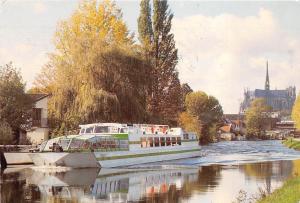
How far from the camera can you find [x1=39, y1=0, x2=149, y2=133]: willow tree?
167 ft

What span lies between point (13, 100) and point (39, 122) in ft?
17.3

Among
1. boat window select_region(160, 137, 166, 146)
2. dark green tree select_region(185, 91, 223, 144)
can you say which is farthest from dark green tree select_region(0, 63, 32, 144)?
dark green tree select_region(185, 91, 223, 144)

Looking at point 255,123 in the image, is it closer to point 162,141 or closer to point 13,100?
point 162,141

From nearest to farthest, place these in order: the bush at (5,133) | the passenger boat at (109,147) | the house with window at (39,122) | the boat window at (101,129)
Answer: the passenger boat at (109,147) → the bush at (5,133) → the boat window at (101,129) → the house with window at (39,122)

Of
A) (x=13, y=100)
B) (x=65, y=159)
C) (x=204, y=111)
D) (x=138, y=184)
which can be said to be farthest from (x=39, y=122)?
(x=204, y=111)

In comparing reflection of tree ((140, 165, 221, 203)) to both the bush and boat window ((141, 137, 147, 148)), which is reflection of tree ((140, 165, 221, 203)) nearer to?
boat window ((141, 137, 147, 148))

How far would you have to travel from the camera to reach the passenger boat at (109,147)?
42750mm

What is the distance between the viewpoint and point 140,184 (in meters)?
33.6

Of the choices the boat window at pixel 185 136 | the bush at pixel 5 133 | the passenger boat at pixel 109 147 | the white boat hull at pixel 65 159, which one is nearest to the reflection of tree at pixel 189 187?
the passenger boat at pixel 109 147

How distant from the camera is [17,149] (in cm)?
4691

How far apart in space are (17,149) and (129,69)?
1331 cm

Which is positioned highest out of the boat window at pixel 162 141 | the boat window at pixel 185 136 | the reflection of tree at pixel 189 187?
the boat window at pixel 185 136

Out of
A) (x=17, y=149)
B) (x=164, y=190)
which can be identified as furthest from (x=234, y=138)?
(x=164, y=190)

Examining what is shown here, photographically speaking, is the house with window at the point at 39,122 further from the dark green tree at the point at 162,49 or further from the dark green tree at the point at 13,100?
the dark green tree at the point at 162,49
